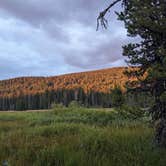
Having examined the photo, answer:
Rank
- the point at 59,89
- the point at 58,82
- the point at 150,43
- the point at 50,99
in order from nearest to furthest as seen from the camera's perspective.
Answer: the point at 150,43 < the point at 50,99 < the point at 59,89 < the point at 58,82

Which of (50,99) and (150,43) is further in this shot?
(50,99)

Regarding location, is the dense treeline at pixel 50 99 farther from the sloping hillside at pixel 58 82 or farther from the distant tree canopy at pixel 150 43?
the distant tree canopy at pixel 150 43

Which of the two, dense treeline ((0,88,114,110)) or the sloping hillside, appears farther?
the sloping hillside

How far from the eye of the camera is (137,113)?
855 centimetres

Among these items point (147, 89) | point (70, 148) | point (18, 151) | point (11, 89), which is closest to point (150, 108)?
point (147, 89)

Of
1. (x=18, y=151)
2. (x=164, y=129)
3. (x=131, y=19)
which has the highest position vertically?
(x=131, y=19)

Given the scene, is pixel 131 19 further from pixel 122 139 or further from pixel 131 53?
pixel 122 139

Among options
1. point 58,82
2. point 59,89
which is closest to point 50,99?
point 59,89

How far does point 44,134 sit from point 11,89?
150 meters

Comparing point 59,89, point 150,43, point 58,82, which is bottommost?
point 150,43

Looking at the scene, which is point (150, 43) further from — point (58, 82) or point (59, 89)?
point (58, 82)

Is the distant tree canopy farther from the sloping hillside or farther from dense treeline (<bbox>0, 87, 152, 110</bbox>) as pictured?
the sloping hillside

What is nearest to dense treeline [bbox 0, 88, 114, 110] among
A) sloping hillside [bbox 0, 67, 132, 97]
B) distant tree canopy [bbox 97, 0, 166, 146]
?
sloping hillside [bbox 0, 67, 132, 97]

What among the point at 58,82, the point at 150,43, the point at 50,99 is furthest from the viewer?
the point at 58,82
